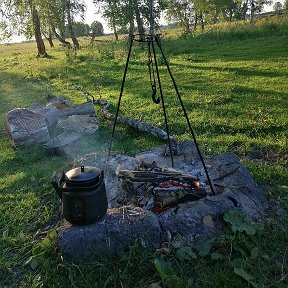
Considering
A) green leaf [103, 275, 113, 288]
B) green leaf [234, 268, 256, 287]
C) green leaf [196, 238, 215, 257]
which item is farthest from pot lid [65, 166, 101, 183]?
green leaf [234, 268, 256, 287]

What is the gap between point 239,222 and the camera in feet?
11.7

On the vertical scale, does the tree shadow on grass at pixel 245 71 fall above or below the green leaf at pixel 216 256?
above

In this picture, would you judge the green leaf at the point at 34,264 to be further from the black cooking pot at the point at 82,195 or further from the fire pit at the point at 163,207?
the black cooking pot at the point at 82,195

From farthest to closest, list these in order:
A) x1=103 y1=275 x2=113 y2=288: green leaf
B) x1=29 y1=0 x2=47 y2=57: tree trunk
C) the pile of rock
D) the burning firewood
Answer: x1=29 y1=0 x2=47 y2=57: tree trunk, the pile of rock, the burning firewood, x1=103 y1=275 x2=113 y2=288: green leaf

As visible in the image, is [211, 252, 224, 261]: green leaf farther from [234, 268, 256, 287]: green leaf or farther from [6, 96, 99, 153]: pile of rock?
[6, 96, 99, 153]: pile of rock

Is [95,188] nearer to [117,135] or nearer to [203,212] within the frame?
[203,212]

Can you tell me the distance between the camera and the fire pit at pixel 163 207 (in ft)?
11.0

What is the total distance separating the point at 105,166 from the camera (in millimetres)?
4734

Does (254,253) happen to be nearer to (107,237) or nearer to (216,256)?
(216,256)

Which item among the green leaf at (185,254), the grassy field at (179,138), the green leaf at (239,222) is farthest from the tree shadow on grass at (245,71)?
the green leaf at (185,254)

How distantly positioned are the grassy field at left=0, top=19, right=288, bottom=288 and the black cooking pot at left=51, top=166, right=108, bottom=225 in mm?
495

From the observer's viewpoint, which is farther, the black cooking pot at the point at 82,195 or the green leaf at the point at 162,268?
the black cooking pot at the point at 82,195

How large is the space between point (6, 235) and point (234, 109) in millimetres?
6000

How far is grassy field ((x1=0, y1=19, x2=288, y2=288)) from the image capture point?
3191mm
